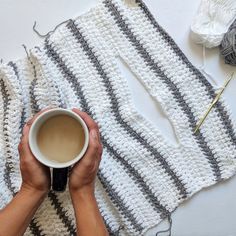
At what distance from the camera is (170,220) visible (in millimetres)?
937

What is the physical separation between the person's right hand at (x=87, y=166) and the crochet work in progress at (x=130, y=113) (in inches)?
3.6

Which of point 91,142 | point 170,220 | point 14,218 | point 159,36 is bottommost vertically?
point 170,220

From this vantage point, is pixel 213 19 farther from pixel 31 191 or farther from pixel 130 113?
pixel 31 191

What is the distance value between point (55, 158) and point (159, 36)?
34 cm

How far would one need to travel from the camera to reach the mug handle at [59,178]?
775mm

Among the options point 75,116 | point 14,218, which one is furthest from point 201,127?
point 14,218

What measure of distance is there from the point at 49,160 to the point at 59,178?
37 millimetres

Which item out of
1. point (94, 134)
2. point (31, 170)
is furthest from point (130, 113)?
point (31, 170)

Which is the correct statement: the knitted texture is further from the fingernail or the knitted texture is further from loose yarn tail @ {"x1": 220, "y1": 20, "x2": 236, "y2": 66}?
the fingernail

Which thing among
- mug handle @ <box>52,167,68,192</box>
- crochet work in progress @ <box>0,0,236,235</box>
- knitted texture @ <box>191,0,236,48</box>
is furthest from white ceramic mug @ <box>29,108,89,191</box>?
knitted texture @ <box>191,0,236,48</box>

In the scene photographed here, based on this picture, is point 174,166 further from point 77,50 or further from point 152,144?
point 77,50

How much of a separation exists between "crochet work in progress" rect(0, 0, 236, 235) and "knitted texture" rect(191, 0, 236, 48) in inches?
2.2

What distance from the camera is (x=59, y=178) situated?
0.78 m

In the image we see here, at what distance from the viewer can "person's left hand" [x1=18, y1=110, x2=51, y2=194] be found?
79 centimetres
